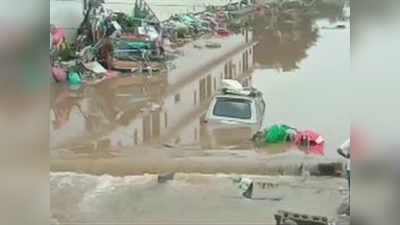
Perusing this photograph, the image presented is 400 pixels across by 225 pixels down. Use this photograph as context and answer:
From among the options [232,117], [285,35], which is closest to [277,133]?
[232,117]

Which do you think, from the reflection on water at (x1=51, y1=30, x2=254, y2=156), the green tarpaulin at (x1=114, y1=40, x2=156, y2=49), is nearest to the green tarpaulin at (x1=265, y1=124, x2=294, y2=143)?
the reflection on water at (x1=51, y1=30, x2=254, y2=156)

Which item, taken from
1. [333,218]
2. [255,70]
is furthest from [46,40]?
[333,218]

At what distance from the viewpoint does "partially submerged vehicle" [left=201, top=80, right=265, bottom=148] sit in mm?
1485

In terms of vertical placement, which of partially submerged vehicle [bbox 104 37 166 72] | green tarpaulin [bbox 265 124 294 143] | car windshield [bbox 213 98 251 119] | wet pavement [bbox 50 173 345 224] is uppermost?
partially submerged vehicle [bbox 104 37 166 72]

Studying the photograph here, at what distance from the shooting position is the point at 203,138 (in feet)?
4.90

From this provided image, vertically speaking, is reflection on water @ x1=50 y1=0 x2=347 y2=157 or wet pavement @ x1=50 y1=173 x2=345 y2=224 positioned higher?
reflection on water @ x1=50 y1=0 x2=347 y2=157

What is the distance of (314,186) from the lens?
1.45 meters

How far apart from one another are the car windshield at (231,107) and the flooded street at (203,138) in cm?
3

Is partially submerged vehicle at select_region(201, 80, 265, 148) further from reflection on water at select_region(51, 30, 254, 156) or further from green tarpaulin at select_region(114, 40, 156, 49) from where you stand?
green tarpaulin at select_region(114, 40, 156, 49)

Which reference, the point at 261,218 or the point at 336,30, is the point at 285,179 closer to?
the point at 261,218

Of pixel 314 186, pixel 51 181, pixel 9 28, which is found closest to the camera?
pixel 9 28

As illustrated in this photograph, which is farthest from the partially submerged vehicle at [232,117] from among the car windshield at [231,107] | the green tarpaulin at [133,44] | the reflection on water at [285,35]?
the green tarpaulin at [133,44]

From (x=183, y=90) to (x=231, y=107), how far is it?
0.15 m

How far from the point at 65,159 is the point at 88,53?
0.31m
